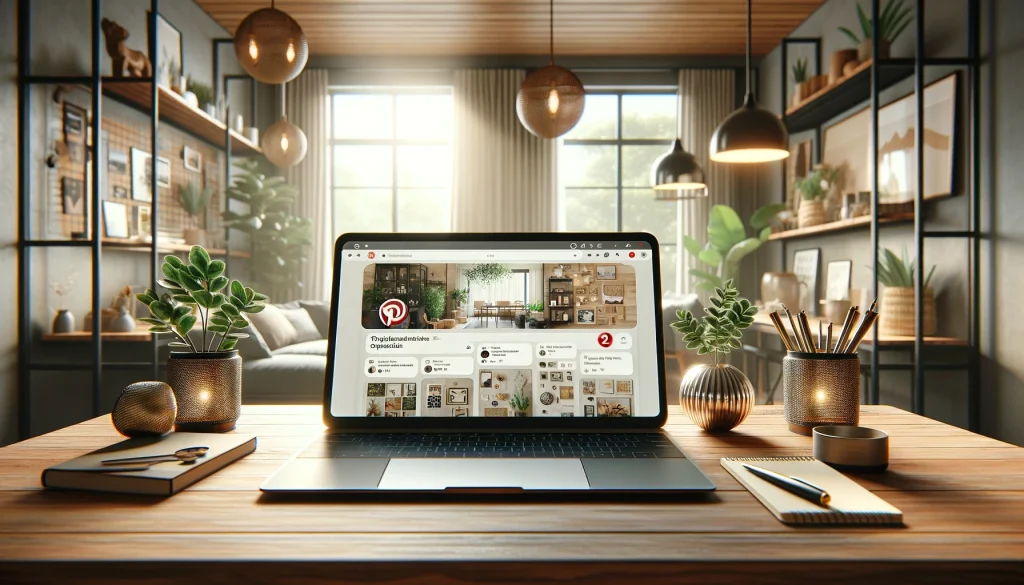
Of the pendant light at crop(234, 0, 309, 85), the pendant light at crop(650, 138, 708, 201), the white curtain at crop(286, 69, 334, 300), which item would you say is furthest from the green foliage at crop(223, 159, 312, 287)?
the pendant light at crop(650, 138, 708, 201)

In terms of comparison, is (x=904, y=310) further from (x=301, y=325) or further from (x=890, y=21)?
(x=301, y=325)

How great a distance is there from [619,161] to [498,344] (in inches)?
210

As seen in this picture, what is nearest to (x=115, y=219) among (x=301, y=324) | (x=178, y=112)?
(x=178, y=112)

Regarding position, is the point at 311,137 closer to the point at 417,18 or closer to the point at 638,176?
the point at 417,18

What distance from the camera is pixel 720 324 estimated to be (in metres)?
0.95

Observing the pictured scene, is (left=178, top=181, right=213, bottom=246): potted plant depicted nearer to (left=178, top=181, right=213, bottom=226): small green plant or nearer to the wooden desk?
(left=178, top=181, right=213, bottom=226): small green plant

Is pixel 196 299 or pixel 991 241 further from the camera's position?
pixel 991 241

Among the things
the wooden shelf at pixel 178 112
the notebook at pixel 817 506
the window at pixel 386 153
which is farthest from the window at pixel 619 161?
the notebook at pixel 817 506

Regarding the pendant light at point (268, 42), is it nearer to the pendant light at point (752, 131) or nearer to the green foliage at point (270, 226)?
the pendant light at point (752, 131)

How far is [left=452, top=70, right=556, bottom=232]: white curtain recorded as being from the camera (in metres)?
5.54

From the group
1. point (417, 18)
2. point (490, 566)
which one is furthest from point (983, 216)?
point (417, 18)

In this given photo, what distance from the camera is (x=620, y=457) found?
0.71 m

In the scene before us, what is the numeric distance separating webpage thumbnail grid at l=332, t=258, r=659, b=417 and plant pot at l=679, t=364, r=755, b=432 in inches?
3.7

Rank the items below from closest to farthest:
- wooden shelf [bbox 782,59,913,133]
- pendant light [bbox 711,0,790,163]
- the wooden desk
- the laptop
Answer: the wooden desk < the laptop < pendant light [bbox 711,0,790,163] < wooden shelf [bbox 782,59,913,133]
